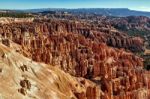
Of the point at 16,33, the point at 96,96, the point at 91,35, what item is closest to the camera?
the point at 96,96

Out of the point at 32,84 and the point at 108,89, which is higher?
the point at 32,84

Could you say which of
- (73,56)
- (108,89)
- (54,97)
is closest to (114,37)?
(73,56)

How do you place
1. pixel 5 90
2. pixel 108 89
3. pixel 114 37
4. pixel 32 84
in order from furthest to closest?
1. pixel 114 37
2. pixel 108 89
3. pixel 32 84
4. pixel 5 90

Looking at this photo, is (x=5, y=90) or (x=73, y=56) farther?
(x=73, y=56)

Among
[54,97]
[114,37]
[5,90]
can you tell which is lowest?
[114,37]

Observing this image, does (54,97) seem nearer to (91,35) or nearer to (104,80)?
(104,80)

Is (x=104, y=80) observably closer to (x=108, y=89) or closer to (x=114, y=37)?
(x=108, y=89)

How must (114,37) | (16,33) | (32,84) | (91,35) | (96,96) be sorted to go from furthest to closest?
(114,37) < (91,35) < (16,33) < (96,96) < (32,84)

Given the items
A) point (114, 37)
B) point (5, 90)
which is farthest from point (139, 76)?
point (114, 37)

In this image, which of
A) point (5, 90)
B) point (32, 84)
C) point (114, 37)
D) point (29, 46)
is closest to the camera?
point (5, 90)

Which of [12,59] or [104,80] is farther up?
[12,59]
